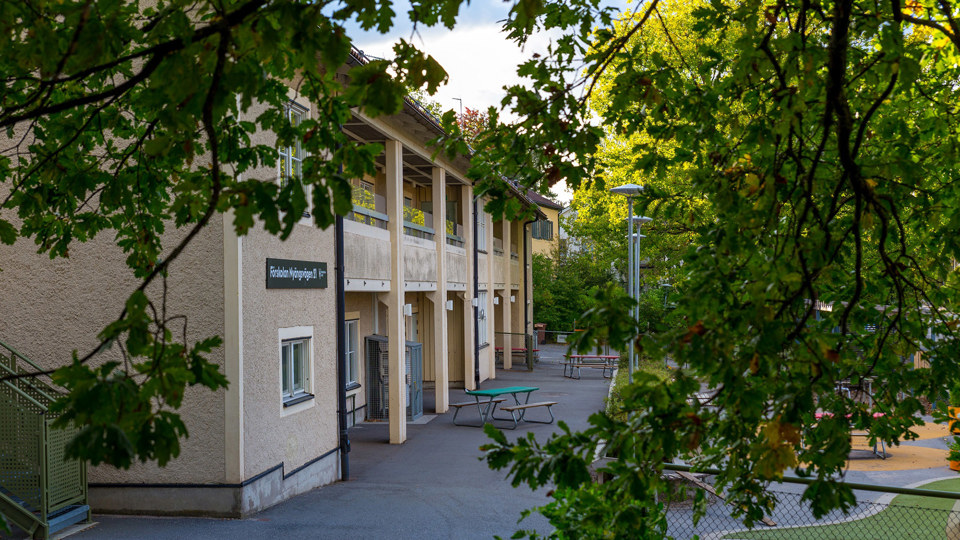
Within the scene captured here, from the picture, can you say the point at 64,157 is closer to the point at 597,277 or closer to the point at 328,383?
the point at 328,383

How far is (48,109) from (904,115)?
5.86m

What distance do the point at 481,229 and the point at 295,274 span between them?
1659 cm

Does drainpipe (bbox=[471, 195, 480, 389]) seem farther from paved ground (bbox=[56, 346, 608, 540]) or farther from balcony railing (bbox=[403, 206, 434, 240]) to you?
paved ground (bbox=[56, 346, 608, 540])

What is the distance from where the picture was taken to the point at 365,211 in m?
15.5

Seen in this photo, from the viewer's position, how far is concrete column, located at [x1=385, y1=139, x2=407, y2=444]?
1719 centimetres

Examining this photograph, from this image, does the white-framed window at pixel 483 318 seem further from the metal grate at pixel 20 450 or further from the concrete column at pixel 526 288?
the metal grate at pixel 20 450

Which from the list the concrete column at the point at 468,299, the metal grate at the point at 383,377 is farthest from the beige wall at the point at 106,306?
the concrete column at the point at 468,299

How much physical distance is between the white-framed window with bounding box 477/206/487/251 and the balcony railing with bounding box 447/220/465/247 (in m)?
1.41

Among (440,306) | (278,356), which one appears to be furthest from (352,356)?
(278,356)

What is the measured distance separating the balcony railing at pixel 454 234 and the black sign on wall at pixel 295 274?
9257 millimetres

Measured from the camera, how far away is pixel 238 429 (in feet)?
35.4

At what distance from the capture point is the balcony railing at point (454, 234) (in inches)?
933

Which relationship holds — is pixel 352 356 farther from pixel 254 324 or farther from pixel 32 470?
pixel 32 470

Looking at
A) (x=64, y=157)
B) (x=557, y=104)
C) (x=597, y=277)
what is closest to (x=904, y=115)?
(x=557, y=104)
